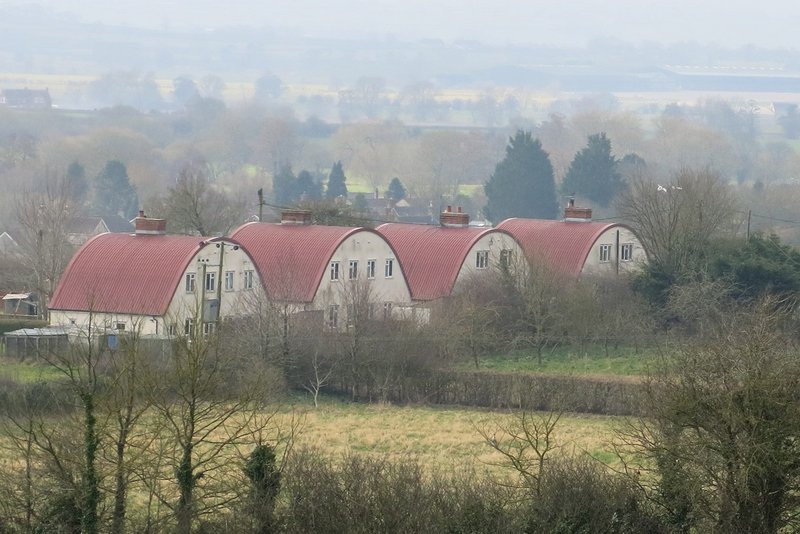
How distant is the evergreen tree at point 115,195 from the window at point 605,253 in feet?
204

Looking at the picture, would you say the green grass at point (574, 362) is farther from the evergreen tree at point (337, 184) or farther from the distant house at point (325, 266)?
the evergreen tree at point (337, 184)

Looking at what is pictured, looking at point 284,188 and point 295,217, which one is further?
point 284,188

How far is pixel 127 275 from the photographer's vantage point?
43938mm

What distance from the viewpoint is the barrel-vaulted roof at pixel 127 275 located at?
43.0 meters

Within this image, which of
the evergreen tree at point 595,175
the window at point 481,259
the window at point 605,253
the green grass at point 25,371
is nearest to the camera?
the green grass at point 25,371

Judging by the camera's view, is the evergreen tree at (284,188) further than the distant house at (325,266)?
Yes

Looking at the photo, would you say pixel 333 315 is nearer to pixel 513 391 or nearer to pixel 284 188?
pixel 513 391

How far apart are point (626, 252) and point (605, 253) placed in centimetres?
120

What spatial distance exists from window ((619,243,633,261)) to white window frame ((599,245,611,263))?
62 centimetres

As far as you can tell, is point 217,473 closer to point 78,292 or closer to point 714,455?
point 714,455

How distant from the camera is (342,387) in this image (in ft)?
124

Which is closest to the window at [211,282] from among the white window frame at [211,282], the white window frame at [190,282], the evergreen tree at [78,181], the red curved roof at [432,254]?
the white window frame at [211,282]

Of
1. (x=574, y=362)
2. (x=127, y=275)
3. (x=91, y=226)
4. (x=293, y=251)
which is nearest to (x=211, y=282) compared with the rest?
(x=127, y=275)

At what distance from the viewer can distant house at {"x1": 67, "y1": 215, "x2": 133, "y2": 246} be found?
7238 cm
